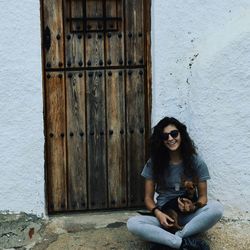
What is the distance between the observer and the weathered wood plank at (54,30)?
15.9 ft

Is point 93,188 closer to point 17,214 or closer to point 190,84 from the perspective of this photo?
point 17,214

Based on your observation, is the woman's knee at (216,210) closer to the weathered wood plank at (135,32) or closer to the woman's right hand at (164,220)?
the woman's right hand at (164,220)

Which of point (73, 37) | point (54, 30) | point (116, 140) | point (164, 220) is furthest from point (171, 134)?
point (54, 30)

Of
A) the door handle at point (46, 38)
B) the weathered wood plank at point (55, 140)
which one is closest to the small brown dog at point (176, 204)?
the weathered wood plank at point (55, 140)

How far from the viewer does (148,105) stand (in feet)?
16.3

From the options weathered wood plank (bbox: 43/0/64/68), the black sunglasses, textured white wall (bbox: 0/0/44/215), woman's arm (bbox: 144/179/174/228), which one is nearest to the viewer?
woman's arm (bbox: 144/179/174/228)

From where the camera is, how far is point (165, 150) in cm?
454

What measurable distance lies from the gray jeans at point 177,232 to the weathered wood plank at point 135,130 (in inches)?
28.0

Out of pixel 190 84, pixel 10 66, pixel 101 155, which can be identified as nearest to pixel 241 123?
pixel 190 84

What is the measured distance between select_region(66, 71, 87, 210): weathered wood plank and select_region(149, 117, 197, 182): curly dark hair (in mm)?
713

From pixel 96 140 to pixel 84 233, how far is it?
2.49 ft

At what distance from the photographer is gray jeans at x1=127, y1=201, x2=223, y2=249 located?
4.19 m

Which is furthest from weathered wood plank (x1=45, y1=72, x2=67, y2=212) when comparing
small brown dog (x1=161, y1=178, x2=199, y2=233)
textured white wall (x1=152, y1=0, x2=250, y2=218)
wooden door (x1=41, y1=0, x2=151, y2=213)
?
small brown dog (x1=161, y1=178, x2=199, y2=233)

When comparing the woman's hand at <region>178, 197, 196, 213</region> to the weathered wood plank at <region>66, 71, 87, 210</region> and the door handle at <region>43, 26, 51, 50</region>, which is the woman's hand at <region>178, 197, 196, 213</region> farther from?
the door handle at <region>43, 26, 51, 50</region>
